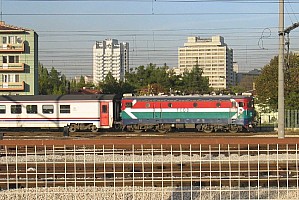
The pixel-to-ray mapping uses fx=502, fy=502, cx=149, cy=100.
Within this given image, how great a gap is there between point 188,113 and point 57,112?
8.80m

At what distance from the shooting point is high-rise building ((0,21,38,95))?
6091 cm

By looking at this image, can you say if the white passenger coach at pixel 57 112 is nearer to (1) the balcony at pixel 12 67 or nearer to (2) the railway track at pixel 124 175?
(2) the railway track at pixel 124 175

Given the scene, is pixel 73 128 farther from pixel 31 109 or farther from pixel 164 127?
pixel 164 127

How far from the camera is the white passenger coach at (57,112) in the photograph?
3375 centimetres

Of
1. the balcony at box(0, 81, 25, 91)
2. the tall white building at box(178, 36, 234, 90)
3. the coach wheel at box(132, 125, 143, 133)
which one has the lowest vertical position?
the coach wheel at box(132, 125, 143, 133)

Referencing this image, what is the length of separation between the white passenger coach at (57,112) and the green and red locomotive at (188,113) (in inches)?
63.8

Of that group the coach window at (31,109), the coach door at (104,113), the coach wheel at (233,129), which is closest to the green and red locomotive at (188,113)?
the coach wheel at (233,129)

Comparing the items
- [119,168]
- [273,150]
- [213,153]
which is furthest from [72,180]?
[273,150]

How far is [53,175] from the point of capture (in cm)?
837

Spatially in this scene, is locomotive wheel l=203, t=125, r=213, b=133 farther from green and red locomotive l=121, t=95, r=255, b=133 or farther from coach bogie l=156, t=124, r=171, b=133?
coach bogie l=156, t=124, r=171, b=133

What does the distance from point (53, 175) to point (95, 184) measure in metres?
0.74

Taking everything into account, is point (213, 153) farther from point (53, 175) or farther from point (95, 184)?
point (53, 175)

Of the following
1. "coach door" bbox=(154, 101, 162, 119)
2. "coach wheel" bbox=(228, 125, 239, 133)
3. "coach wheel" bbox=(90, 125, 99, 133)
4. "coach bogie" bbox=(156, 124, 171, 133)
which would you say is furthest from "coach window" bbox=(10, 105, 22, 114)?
"coach wheel" bbox=(228, 125, 239, 133)

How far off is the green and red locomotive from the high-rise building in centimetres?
3015
